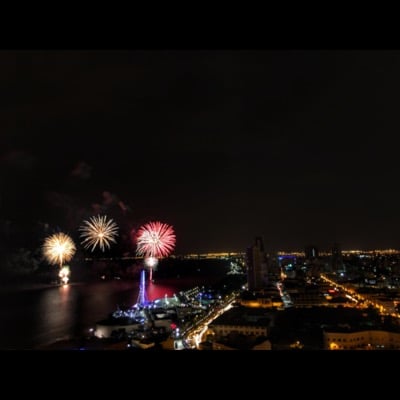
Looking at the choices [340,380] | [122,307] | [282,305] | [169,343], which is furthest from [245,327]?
[340,380]

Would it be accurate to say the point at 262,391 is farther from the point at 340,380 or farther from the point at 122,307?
the point at 122,307

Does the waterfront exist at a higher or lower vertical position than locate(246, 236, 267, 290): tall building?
lower

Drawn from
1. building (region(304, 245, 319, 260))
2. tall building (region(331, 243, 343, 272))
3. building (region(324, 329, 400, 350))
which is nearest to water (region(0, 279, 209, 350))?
building (region(324, 329, 400, 350))

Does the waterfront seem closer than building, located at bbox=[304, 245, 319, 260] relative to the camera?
Yes

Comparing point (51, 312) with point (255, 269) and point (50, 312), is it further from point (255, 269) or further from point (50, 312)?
point (255, 269)

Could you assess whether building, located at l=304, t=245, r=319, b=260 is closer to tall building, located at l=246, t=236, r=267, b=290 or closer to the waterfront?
tall building, located at l=246, t=236, r=267, b=290

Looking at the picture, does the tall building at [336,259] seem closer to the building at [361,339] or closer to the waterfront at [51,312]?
the waterfront at [51,312]

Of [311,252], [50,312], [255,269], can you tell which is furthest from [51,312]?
[311,252]

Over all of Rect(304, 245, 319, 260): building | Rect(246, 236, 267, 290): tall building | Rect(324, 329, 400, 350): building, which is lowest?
Rect(324, 329, 400, 350): building
